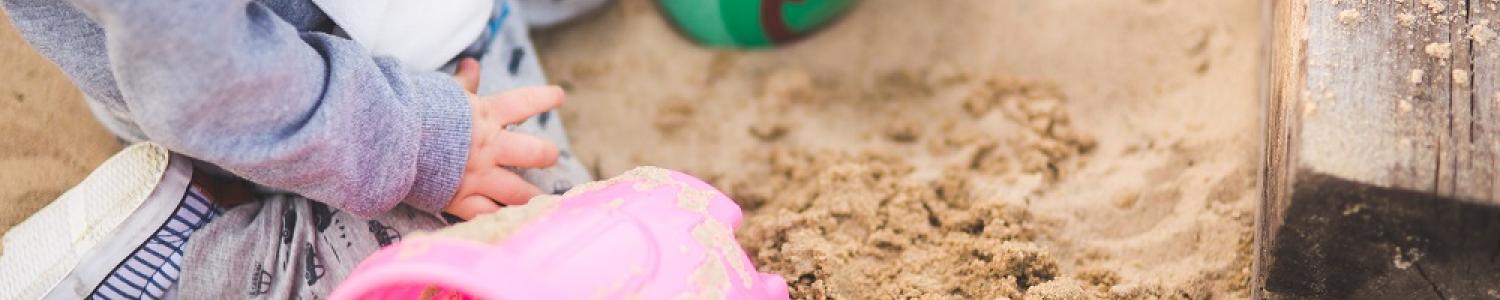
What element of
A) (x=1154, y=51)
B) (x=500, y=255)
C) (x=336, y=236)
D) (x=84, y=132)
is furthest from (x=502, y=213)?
(x=1154, y=51)

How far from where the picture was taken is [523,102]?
1.08 metres

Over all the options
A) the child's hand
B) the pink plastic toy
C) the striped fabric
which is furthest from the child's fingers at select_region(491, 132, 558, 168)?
the striped fabric

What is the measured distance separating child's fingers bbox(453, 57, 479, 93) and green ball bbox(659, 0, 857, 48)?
0.31 m

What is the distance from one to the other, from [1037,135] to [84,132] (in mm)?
978

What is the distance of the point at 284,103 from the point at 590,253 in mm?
277

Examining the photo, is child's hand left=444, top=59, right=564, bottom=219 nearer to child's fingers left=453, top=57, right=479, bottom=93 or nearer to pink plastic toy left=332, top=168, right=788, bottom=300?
child's fingers left=453, top=57, right=479, bottom=93

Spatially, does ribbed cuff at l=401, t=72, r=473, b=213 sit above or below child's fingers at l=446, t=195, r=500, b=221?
above

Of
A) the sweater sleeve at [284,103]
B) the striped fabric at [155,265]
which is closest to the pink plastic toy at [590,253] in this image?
the sweater sleeve at [284,103]

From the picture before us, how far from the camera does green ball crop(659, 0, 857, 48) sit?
52.5 inches

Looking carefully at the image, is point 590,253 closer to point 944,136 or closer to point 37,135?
point 944,136

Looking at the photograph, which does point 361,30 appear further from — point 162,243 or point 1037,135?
point 1037,135

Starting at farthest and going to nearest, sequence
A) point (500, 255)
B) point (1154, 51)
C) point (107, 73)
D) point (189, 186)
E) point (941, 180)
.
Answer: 1. point (1154, 51)
2. point (941, 180)
3. point (189, 186)
4. point (107, 73)
5. point (500, 255)

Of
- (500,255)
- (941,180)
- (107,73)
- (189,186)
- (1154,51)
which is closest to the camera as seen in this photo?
(500,255)

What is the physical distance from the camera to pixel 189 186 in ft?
3.42
